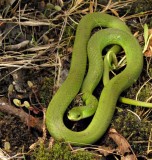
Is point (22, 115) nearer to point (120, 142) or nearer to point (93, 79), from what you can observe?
point (93, 79)

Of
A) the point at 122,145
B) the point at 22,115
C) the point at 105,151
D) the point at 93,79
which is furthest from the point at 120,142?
the point at 22,115

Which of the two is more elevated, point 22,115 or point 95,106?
point 95,106

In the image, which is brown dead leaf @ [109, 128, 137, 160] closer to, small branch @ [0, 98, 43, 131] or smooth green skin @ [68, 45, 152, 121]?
smooth green skin @ [68, 45, 152, 121]

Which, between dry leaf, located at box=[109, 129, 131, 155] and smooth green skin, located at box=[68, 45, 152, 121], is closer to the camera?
dry leaf, located at box=[109, 129, 131, 155]

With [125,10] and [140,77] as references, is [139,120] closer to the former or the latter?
[140,77]

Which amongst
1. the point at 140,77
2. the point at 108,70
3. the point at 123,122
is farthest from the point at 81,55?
the point at 123,122

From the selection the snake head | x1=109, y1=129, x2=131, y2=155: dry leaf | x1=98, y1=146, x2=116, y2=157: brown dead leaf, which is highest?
the snake head

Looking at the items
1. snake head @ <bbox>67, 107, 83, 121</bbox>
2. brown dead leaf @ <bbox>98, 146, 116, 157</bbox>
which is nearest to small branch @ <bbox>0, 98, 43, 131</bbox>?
snake head @ <bbox>67, 107, 83, 121</bbox>
